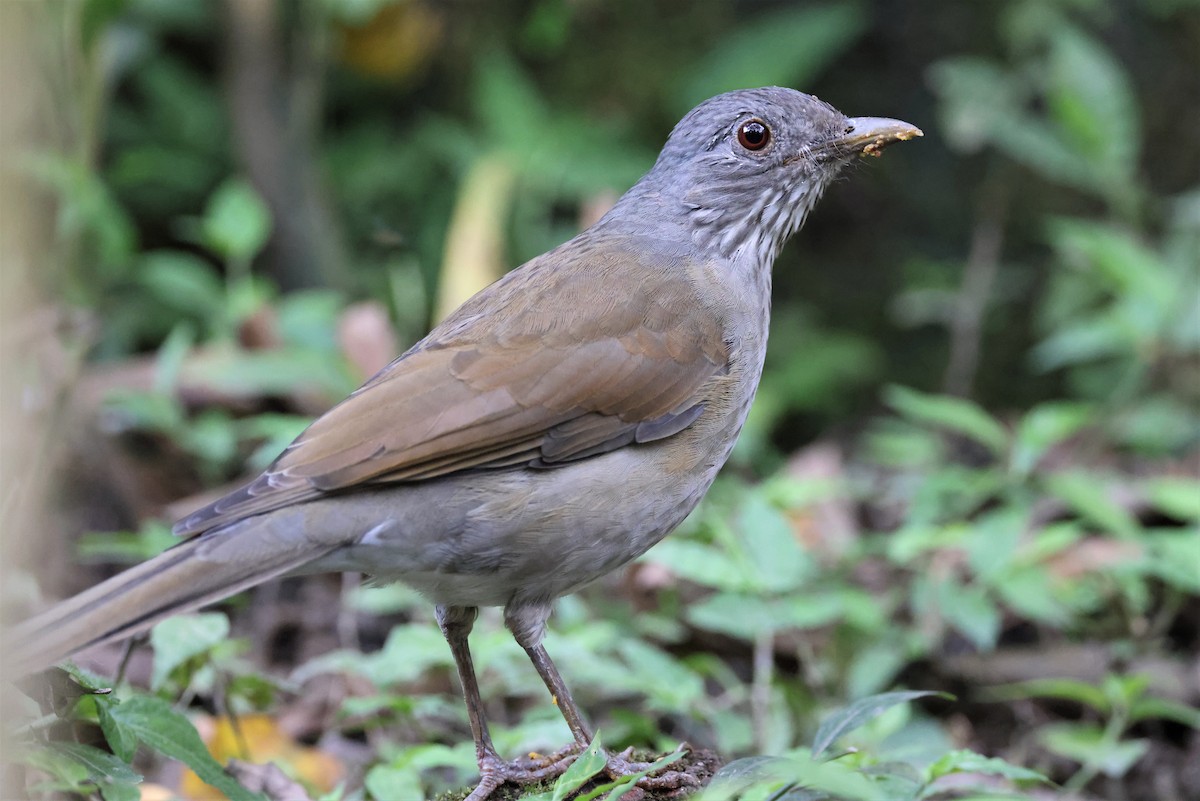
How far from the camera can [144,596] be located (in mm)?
2895

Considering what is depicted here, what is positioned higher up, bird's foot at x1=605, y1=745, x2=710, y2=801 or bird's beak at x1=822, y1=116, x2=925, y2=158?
bird's beak at x1=822, y1=116, x2=925, y2=158

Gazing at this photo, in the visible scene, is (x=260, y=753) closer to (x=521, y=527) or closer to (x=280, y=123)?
(x=521, y=527)

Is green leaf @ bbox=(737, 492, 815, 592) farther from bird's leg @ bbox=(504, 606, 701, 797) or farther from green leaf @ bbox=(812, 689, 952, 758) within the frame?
green leaf @ bbox=(812, 689, 952, 758)

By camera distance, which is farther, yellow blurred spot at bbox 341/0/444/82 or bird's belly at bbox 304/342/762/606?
yellow blurred spot at bbox 341/0/444/82

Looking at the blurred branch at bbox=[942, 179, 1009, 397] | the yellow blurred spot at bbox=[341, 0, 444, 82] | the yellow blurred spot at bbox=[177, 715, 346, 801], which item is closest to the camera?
the yellow blurred spot at bbox=[177, 715, 346, 801]

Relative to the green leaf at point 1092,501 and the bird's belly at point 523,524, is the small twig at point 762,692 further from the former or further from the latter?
the green leaf at point 1092,501

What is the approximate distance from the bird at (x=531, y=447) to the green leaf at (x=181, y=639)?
35 cm

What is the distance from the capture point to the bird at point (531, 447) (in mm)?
3275

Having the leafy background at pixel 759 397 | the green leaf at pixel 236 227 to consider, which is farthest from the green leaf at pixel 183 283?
the green leaf at pixel 236 227

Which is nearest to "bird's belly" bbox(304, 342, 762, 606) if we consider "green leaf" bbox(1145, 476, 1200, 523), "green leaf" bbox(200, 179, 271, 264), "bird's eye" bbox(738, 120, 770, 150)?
"bird's eye" bbox(738, 120, 770, 150)

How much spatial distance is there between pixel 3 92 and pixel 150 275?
4.40 meters

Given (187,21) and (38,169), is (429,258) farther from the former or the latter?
(38,169)

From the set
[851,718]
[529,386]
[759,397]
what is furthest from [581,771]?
[759,397]

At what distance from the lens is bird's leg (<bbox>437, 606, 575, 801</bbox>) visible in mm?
3404
